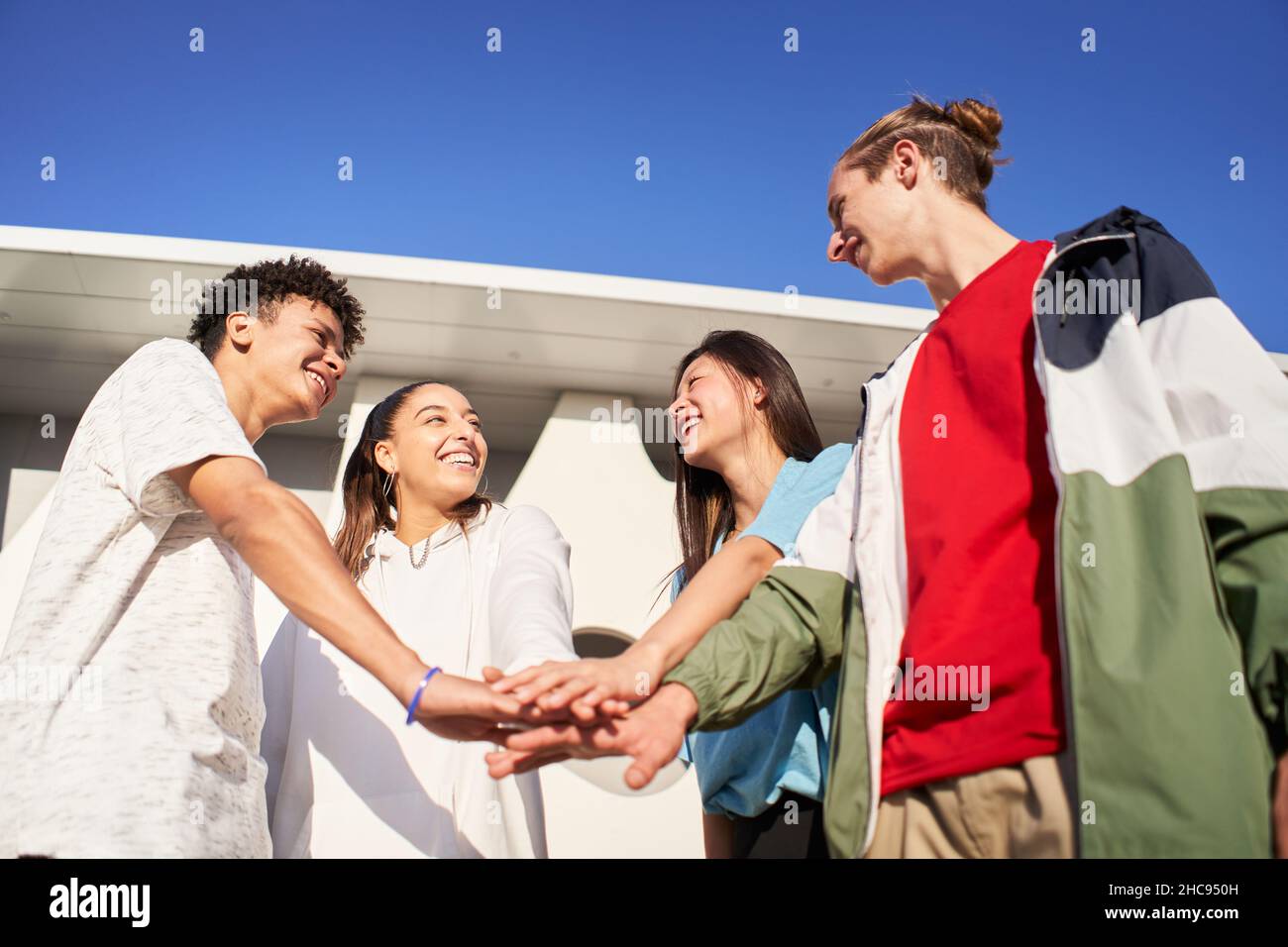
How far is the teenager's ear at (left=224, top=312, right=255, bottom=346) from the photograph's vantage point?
8.19 feet

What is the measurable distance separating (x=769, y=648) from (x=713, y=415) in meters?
1.12

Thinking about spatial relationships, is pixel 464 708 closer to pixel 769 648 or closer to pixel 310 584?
pixel 310 584

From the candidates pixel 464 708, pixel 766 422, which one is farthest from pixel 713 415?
pixel 464 708

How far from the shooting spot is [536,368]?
29.7ft

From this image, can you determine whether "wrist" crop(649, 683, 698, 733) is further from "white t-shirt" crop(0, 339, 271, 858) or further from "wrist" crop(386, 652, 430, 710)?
"white t-shirt" crop(0, 339, 271, 858)

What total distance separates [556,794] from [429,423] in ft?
17.9

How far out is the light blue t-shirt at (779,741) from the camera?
226cm

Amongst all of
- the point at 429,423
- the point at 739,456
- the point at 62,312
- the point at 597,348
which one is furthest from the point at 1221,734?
the point at 62,312

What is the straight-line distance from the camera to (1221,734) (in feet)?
4.61

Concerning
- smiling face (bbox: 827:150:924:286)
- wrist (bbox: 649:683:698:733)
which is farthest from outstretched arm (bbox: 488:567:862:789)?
smiling face (bbox: 827:150:924:286)

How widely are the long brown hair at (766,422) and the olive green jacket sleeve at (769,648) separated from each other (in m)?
0.79

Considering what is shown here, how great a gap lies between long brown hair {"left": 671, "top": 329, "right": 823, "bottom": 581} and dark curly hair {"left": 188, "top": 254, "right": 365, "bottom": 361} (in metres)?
1.08

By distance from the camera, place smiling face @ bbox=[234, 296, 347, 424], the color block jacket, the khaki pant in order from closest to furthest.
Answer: the color block jacket < the khaki pant < smiling face @ bbox=[234, 296, 347, 424]

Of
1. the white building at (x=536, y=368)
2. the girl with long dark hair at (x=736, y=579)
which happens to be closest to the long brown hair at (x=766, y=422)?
the girl with long dark hair at (x=736, y=579)
